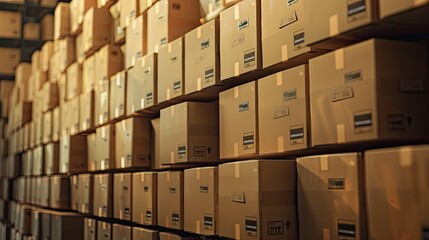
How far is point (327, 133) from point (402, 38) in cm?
37

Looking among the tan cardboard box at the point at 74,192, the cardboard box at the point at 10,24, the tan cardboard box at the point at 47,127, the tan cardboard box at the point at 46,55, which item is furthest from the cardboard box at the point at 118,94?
the cardboard box at the point at 10,24

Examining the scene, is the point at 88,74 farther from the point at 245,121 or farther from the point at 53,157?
the point at 245,121

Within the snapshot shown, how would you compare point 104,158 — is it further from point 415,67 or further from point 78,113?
point 415,67

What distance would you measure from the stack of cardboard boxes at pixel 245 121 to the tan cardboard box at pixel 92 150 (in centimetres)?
2

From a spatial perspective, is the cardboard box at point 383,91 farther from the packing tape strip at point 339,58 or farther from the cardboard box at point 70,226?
the cardboard box at point 70,226

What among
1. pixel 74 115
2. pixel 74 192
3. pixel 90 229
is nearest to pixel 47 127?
pixel 74 115

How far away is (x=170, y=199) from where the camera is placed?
2934 mm

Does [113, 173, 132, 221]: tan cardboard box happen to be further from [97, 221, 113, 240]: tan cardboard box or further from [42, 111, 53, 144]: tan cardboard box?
[42, 111, 53, 144]: tan cardboard box

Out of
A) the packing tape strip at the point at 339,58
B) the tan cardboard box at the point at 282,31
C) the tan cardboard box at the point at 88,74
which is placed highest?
the tan cardboard box at the point at 88,74

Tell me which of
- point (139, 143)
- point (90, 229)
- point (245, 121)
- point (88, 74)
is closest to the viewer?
point (245, 121)

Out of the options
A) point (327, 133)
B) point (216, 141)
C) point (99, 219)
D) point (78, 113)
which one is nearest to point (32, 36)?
point (78, 113)

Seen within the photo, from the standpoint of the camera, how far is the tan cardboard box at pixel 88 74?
168 inches

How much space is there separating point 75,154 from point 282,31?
2805 millimetres

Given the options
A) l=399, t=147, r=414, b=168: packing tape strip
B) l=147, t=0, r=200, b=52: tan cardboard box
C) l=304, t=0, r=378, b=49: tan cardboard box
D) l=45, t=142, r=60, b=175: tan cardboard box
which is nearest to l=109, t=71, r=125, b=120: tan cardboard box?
l=147, t=0, r=200, b=52: tan cardboard box
